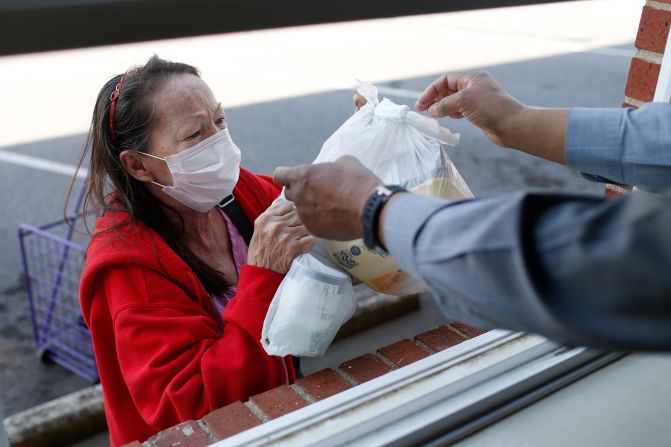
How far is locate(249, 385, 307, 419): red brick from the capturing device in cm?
136

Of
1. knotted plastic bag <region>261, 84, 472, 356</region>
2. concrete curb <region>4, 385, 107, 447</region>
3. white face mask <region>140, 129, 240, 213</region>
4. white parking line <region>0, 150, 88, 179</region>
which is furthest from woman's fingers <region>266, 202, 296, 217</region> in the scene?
white parking line <region>0, 150, 88, 179</region>

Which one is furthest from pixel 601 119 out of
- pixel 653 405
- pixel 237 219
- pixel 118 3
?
pixel 118 3

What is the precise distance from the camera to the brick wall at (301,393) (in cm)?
132

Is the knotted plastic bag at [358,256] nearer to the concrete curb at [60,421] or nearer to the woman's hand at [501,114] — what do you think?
the woman's hand at [501,114]

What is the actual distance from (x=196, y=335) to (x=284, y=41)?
922 cm

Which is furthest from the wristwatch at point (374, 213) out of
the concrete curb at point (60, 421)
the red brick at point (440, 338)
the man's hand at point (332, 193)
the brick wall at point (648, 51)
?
the concrete curb at point (60, 421)

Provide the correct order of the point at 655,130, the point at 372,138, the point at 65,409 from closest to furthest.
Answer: the point at 655,130, the point at 372,138, the point at 65,409

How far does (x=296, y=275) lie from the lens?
1.43 metres

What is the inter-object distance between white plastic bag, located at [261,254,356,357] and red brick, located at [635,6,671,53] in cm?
119

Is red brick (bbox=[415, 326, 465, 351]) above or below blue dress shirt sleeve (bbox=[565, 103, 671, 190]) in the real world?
below

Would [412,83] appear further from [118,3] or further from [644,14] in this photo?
[118,3]

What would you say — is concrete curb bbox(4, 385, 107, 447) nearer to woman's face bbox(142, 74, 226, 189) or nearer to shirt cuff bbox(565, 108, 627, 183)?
woman's face bbox(142, 74, 226, 189)

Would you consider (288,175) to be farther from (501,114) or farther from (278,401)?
(501,114)

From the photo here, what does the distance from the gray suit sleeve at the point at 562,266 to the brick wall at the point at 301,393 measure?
64 centimetres
